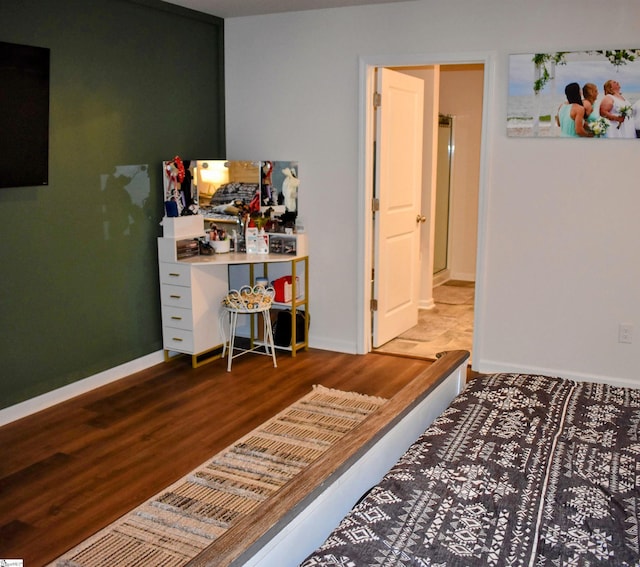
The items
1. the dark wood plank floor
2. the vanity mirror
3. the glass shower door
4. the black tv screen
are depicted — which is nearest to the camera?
the dark wood plank floor

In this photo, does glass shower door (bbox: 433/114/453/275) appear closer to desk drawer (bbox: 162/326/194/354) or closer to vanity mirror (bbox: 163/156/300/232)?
vanity mirror (bbox: 163/156/300/232)

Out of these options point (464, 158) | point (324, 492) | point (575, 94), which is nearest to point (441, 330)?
point (575, 94)

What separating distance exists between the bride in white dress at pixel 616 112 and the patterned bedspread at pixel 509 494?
2.25 m

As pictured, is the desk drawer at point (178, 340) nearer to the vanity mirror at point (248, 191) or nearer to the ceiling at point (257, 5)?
the vanity mirror at point (248, 191)

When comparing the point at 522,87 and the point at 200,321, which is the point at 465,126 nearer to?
the point at 522,87

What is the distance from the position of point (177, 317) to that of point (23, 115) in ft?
5.60

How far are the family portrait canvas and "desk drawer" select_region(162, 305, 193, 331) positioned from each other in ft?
7.97

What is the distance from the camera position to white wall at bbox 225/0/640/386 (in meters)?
4.23

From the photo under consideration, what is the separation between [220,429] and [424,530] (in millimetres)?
2317

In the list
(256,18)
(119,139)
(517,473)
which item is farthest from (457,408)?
(256,18)

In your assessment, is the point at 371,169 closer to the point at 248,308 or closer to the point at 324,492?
the point at 248,308

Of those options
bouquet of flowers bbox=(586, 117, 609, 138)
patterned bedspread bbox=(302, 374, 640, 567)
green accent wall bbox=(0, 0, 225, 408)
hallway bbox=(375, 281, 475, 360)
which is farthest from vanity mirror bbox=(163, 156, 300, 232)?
patterned bedspread bbox=(302, 374, 640, 567)

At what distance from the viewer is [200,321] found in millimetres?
4734

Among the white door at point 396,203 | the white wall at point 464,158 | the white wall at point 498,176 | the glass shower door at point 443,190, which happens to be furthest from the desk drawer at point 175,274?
the white wall at point 464,158
